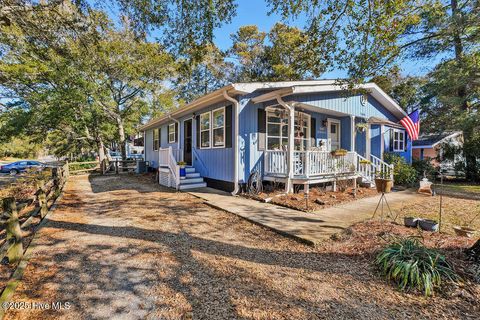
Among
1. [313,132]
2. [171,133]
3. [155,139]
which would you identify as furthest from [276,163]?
[155,139]

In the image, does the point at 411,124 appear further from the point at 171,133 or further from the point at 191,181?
the point at 171,133

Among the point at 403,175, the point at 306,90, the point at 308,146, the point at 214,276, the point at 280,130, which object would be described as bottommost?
the point at 214,276

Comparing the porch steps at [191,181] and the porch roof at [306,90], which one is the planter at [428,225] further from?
the porch steps at [191,181]

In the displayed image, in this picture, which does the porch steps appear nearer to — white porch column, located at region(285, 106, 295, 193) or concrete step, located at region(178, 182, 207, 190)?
concrete step, located at region(178, 182, 207, 190)

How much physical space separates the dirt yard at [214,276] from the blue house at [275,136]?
3238 millimetres

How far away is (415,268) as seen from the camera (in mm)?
2594

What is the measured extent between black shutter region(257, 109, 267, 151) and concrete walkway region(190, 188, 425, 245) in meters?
2.00

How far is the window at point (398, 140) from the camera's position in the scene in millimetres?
12438

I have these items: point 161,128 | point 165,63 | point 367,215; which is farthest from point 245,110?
point 165,63

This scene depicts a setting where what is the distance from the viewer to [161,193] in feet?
26.6

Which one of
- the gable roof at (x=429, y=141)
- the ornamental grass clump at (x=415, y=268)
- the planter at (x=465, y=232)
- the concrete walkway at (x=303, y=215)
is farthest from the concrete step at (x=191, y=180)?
the gable roof at (x=429, y=141)

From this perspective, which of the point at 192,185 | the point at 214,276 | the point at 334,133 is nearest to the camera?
the point at 214,276

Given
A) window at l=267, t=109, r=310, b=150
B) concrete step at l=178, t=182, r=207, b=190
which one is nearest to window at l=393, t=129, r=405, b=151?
window at l=267, t=109, r=310, b=150

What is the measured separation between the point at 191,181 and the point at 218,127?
93.5 inches
